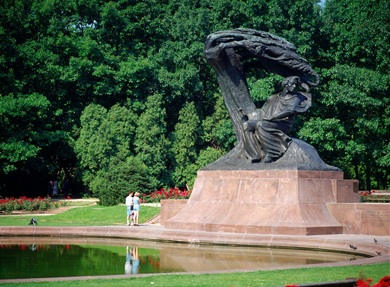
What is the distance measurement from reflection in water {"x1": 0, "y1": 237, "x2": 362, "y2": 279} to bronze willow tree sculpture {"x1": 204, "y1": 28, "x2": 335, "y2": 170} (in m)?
5.42

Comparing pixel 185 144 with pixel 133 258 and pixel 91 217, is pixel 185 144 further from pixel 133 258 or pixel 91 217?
pixel 133 258

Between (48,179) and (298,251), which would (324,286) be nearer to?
(298,251)

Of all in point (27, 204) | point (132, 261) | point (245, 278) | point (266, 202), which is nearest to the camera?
point (245, 278)

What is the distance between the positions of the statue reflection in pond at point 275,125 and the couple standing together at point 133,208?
5157 millimetres

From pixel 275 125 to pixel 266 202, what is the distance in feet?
9.00

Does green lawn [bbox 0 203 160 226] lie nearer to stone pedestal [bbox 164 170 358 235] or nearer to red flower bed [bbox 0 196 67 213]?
red flower bed [bbox 0 196 67 213]

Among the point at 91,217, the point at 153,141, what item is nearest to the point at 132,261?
the point at 91,217

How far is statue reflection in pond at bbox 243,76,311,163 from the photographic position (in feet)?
81.0

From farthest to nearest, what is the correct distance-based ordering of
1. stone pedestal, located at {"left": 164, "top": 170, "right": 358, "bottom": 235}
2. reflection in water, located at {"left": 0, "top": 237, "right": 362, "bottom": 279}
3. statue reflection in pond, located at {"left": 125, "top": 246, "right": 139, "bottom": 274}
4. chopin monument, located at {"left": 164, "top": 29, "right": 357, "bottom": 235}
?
chopin monument, located at {"left": 164, "top": 29, "right": 357, "bottom": 235}, stone pedestal, located at {"left": 164, "top": 170, "right": 358, "bottom": 235}, reflection in water, located at {"left": 0, "top": 237, "right": 362, "bottom": 279}, statue reflection in pond, located at {"left": 125, "top": 246, "right": 139, "bottom": 274}

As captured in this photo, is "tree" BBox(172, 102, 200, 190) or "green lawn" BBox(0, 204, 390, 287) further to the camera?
"tree" BBox(172, 102, 200, 190)

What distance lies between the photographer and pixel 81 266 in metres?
15.8

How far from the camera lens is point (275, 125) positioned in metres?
24.9

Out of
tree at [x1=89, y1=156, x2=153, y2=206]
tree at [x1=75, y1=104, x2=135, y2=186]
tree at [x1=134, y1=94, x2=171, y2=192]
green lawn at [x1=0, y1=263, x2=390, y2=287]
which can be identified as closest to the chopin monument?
green lawn at [x1=0, y1=263, x2=390, y2=287]

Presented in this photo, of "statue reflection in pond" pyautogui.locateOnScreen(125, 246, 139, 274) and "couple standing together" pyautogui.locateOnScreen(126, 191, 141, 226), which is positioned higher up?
"couple standing together" pyautogui.locateOnScreen(126, 191, 141, 226)
